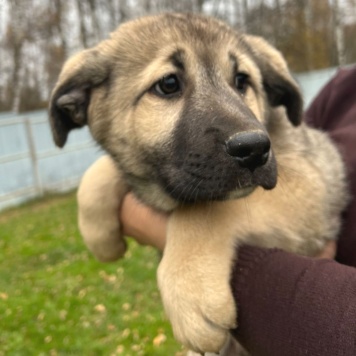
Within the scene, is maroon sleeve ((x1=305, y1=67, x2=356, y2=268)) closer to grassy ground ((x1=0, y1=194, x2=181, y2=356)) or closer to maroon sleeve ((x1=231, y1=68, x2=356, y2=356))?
maroon sleeve ((x1=231, y1=68, x2=356, y2=356))

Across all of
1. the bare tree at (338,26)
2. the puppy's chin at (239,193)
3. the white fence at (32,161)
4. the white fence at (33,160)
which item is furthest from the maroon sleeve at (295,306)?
the bare tree at (338,26)

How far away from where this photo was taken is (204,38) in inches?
93.4

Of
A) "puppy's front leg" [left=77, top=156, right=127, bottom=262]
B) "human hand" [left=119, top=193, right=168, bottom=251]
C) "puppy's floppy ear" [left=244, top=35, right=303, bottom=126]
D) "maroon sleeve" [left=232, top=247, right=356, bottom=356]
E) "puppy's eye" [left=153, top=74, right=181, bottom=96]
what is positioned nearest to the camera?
"maroon sleeve" [left=232, top=247, right=356, bottom=356]

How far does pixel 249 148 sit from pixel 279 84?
93 cm

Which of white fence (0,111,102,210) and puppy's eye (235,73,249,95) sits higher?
puppy's eye (235,73,249,95)

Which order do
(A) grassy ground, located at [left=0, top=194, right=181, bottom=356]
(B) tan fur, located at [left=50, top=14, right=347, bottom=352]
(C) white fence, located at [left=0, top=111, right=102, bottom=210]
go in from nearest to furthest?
(B) tan fur, located at [left=50, top=14, right=347, bottom=352] → (A) grassy ground, located at [left=0, top=194, right=181, bottom=356] → (C) white fence, located at [left=0, top=111, right=102, bottom=210]

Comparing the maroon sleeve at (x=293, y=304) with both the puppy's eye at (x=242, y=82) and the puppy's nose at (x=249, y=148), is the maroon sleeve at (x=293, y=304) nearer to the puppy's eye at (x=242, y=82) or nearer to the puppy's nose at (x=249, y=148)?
the puppy's nose at (x=249, y=148)

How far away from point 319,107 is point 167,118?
1547 millimetres

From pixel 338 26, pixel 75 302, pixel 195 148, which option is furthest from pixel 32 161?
pixel 195 148

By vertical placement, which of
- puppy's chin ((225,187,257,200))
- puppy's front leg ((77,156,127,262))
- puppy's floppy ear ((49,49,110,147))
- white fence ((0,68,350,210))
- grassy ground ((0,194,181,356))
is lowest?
white fence ((0,68,350,210))

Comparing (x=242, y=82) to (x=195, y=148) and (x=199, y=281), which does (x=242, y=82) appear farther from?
(x=199, y=281)

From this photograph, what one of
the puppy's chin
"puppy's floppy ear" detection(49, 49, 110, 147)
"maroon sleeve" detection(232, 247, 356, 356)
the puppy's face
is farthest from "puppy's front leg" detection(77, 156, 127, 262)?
"maroon sleeve" detection(232, 247, 356, 356)

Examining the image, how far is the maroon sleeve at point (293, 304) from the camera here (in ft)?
4.96

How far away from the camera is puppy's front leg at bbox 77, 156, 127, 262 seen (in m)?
2.67
